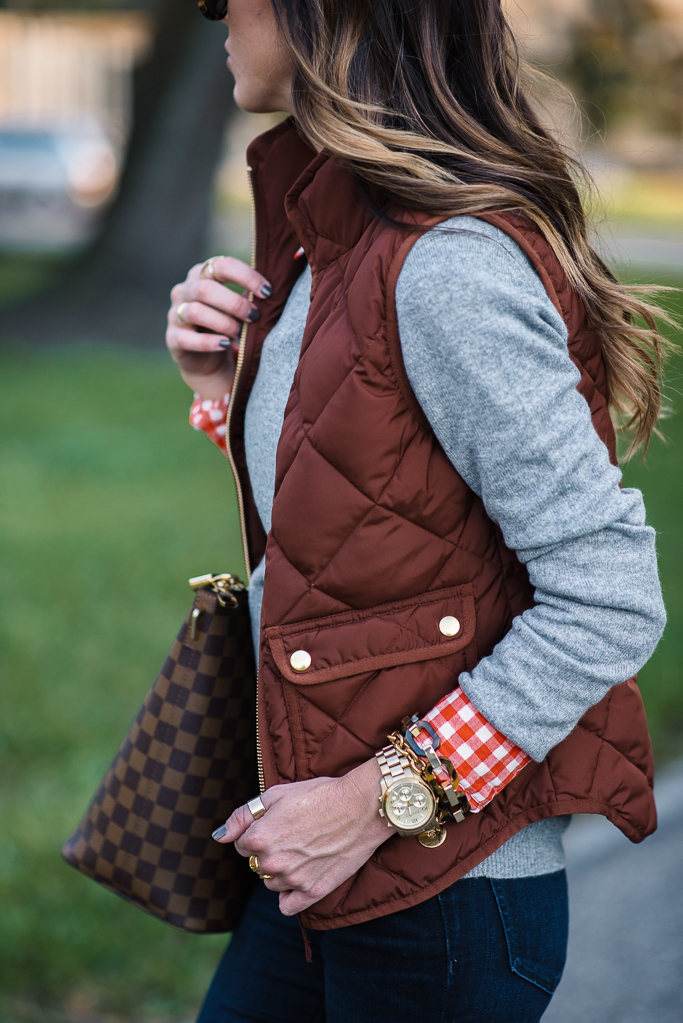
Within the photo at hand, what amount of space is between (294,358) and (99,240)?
459 inches

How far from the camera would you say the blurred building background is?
8.35 ft

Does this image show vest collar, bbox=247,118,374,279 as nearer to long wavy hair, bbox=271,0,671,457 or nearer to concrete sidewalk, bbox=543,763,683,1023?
long wavy hair, bbox=271,0,671,457

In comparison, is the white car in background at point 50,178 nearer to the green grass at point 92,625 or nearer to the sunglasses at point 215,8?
the green grass at point 92,625

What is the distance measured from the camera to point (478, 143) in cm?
126

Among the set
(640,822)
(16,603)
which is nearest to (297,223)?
(640,822)

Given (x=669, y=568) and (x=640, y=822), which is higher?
(x=640, y=822)

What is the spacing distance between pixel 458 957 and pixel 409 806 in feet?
0.75

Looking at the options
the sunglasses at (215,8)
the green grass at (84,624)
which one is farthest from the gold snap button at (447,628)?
Result: the green grass at (84,624)

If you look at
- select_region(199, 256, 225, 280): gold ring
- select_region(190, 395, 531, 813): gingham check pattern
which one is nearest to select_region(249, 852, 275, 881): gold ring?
select_region(190, 395, 531, 813): gingham check pattern

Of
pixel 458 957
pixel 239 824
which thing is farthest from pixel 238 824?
pixel 458 957

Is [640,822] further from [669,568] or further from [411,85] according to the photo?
[669,568]

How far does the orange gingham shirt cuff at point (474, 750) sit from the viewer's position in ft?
3.89

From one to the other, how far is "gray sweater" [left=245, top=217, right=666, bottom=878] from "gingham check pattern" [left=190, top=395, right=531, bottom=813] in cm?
2

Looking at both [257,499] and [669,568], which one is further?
[669,568]
